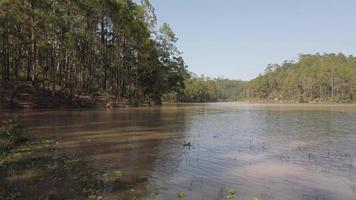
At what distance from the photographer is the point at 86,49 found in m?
72.6

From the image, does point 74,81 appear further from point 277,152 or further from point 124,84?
point 277,152

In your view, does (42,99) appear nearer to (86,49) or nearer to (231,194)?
(86,49)

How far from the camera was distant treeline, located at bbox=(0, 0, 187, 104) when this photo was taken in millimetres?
55344

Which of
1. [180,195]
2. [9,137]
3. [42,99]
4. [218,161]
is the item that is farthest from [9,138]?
[42,99]

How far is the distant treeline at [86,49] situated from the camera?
55344 mm

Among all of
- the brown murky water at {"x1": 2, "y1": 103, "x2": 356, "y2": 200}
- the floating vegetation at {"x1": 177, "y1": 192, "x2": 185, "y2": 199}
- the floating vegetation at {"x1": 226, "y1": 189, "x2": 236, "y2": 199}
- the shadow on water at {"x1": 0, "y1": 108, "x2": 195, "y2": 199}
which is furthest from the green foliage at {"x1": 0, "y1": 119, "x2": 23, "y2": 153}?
the floating vegetation at {"x1": 226, "y1": 189, "x2": 236, "y2": 199}

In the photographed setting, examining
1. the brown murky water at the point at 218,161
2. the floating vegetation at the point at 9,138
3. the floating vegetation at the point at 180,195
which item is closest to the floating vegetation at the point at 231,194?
the brown murky water at the point at 218,161

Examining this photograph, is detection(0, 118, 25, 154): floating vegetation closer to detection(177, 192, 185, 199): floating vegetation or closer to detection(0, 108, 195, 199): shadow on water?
detection(0, 108, 195, 199): shadow on water

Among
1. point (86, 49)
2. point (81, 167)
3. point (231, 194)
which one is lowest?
point (231, 194)

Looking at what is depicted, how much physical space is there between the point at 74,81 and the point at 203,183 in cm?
6140

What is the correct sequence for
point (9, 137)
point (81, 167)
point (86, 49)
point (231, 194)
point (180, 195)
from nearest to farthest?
point (180, 195) → point (231, 194) → point (81, 167) → point (9, 137) → point (86, 49)

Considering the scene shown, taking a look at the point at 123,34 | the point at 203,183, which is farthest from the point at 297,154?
the point at 123,34

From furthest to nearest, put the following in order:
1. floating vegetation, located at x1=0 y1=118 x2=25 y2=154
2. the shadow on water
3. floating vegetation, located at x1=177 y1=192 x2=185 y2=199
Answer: floating vegetation, located at x1=0 y1=118 x2=25 y2=154 < the shadow on water < floating vegetation, located at x1=177 y1=192 x2=185 y2=199

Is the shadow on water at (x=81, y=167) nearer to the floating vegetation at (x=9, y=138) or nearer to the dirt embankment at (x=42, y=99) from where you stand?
the floating vegetation at (x=9, y=138)
